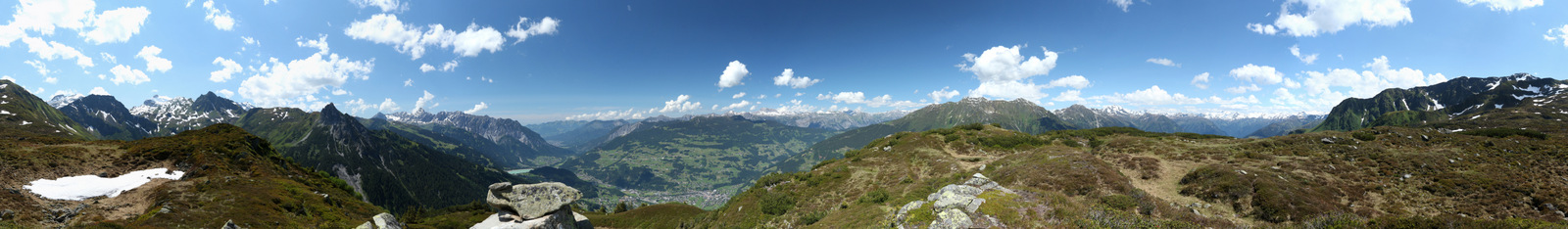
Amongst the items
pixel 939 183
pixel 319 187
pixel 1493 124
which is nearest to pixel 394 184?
pixel 319 187

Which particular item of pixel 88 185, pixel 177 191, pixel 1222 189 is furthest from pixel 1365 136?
pixel 88 185

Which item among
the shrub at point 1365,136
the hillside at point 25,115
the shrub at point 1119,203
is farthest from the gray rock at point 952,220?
the hillside at point 25,115

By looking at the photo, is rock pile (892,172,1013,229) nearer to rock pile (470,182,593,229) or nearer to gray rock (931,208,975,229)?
gray rock (931,208,975,229)

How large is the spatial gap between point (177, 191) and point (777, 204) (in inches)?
1492

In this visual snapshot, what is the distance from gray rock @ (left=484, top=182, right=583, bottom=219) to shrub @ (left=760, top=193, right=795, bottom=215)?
10454 mm

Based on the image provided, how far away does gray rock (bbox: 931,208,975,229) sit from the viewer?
1283 cm

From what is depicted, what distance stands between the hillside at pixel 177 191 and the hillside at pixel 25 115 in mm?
149261

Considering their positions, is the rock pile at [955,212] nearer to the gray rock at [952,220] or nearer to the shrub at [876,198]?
the gray rock at [952,220]

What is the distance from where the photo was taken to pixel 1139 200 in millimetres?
17062

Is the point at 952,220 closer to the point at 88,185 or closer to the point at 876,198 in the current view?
the point at 876,198

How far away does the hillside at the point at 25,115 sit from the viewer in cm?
13412

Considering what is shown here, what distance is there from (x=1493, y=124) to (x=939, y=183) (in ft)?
776

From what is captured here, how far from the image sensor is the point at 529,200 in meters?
19.3

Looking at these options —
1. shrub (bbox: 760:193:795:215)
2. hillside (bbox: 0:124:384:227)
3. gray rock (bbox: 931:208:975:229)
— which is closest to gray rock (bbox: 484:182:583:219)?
shrub (bbox: 760:193:795:215)
